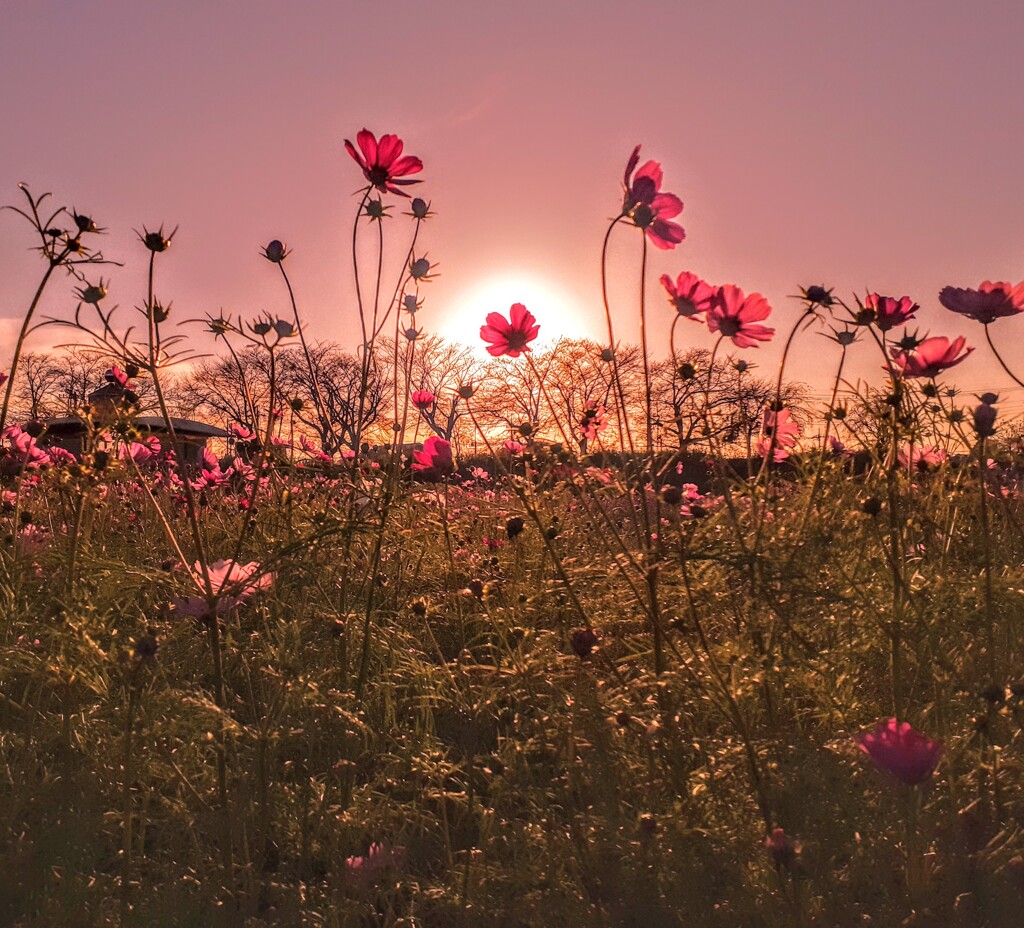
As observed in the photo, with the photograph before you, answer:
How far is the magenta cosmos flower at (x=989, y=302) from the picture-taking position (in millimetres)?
2045

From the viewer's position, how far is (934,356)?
2059 mm

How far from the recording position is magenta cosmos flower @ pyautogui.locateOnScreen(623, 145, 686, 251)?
5.75 ft

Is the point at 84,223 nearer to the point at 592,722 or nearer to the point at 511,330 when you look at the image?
the point at 511,330

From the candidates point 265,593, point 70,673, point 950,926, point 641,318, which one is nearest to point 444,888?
point 950,926

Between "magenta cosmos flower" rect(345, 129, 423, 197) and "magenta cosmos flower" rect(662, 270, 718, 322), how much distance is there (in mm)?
701

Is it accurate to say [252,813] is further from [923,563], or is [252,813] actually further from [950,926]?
[923,563]

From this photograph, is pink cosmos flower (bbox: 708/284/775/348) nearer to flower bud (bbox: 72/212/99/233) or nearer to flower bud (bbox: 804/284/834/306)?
flower bud (bbox: 804/284/834/306)

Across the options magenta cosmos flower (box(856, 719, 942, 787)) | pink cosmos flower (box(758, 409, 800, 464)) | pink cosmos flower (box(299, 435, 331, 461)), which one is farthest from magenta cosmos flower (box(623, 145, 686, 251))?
pink cosmos flower (box(299, 435, 331, 461))

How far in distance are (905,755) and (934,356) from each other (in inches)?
46.9

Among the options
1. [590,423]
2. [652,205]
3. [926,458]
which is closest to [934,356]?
[652,205]

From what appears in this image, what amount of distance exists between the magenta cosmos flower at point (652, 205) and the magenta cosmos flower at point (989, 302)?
76 centimetres

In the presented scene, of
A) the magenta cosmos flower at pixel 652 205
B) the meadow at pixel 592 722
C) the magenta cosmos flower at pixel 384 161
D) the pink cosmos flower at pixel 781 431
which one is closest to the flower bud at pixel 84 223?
the meadow at pixel 592 722

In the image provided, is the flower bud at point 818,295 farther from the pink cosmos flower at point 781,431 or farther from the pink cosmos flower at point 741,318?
the pink cosmos flower at point 781,431

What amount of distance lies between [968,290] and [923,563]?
35.1 inches
